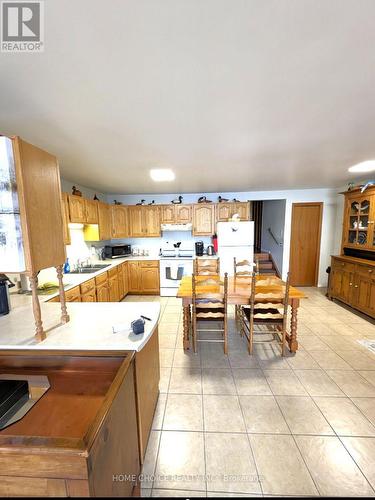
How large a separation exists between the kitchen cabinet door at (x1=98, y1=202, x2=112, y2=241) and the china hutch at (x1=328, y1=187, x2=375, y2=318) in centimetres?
470

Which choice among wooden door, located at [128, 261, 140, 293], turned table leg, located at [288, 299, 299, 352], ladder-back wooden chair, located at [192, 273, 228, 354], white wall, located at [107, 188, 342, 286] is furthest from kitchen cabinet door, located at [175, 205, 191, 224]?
turned table leg, located at [288, 299, 299, 352]

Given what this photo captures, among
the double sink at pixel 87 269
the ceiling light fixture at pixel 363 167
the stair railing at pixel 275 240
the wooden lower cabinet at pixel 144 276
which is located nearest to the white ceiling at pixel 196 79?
the ceiling light fixture at pixel 363 167

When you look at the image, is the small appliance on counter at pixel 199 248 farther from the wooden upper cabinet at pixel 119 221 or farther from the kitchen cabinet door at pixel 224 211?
the wooden upper cabinet at pixel 119 221

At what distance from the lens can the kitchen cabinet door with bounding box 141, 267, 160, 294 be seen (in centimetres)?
462

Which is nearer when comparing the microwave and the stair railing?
the microwave

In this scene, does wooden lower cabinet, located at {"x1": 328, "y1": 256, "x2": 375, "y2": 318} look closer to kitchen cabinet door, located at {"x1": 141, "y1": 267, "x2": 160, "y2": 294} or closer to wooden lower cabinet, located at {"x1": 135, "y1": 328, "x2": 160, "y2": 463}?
wooden lower cabinet, located at {"x1": 135, "y1": 328, "x2": 160, "y2": 463}

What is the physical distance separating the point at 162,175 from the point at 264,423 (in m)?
3.16

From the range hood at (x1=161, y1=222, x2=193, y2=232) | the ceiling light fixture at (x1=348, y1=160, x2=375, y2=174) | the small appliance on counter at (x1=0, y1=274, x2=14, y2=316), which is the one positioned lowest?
the small appliance on counter at (x1=0, y1=274, x2=14, y2=316)

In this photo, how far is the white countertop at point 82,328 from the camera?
1.20m

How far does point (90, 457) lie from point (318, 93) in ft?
6.92

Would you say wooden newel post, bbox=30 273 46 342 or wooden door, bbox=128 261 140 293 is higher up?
wooden newel post, bbox=30 273 46 342

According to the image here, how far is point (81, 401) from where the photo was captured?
3.27 ft

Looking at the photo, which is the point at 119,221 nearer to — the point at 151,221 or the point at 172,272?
the point at 151,221

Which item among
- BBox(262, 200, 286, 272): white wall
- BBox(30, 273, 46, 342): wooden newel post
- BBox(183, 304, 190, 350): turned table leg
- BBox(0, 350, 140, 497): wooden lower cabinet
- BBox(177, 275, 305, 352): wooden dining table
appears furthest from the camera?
BBox(262, 200, 286, 272): white wall
